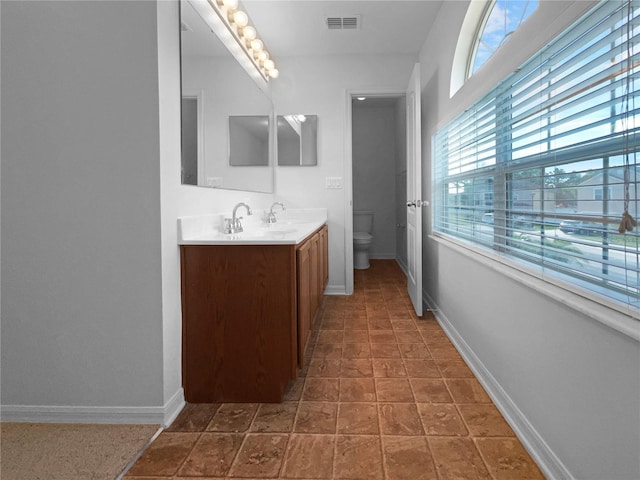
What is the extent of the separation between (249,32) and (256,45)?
184 millimetres

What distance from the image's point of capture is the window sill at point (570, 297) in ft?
3.15

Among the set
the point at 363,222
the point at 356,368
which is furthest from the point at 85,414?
the point at 363,222

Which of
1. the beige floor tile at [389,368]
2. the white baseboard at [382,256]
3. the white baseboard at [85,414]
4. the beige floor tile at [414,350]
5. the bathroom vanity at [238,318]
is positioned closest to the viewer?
the white baseboard at [85,414]

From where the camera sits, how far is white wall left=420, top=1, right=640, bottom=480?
1.00 m

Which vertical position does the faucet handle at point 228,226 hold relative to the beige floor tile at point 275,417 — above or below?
above

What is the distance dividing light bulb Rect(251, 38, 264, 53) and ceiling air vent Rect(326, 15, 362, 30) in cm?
59

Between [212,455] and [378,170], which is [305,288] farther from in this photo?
[378,170]

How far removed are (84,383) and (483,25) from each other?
9.50 feet

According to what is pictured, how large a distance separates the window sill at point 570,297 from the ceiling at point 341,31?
215cm

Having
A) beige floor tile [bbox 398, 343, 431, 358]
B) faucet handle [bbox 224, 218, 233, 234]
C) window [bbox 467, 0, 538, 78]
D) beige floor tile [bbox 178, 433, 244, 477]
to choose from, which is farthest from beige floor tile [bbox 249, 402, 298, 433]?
window [bbox 467, 0, 538, 78]

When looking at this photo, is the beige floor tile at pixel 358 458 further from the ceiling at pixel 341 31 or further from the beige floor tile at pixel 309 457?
the ceiling at pixel 341 31

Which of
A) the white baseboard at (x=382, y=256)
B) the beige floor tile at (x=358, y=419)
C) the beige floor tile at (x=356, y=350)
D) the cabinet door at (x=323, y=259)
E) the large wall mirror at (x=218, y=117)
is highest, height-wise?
the large wall mirror at (x=218, y=117)

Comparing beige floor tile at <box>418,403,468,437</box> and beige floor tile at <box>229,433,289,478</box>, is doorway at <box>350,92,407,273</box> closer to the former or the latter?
beige floor tile at <box>418,403,468,437</box>

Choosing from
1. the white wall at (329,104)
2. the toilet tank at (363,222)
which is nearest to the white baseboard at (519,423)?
the white wall at (329,104)
